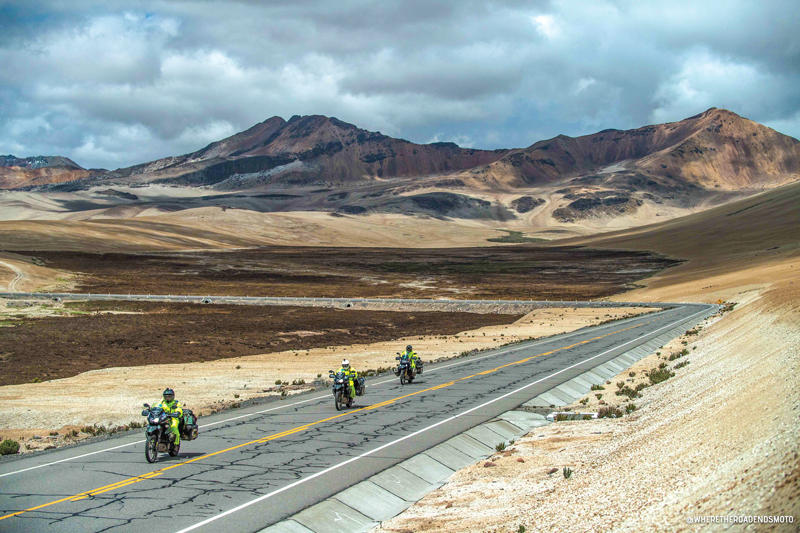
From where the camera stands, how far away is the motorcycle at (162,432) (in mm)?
16359

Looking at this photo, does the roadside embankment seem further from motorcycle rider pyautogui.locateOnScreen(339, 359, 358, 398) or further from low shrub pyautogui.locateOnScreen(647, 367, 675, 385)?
motorcycle rider pyautogui.locateOnScreen(339, 359, 358, 398)

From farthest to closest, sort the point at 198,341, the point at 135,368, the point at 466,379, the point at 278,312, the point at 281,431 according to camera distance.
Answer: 1. the point at 278,312
2. the point at 198,341
3. the point at 135,368
4. the point at 466,379
5. the point at 281,431

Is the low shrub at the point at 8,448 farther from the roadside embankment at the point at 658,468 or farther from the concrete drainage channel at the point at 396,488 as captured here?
the roadside embankment at the point at 658,468

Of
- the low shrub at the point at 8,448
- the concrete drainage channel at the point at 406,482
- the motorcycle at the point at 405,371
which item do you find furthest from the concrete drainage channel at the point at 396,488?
the low shrub at the point at 8,448

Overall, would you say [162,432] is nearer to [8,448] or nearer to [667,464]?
[8,448]

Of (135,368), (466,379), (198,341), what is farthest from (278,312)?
(466,379)

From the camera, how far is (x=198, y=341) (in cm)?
5194

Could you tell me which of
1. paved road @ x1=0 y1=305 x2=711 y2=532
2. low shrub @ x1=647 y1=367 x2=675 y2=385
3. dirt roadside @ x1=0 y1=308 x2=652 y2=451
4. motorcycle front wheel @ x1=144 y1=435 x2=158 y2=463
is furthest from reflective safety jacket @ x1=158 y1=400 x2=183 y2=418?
low shrub @ x1=647 y1=367 x2=675 y2=385

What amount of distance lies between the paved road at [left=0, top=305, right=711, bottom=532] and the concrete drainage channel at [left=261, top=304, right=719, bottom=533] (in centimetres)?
51

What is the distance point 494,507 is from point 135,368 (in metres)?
31.6

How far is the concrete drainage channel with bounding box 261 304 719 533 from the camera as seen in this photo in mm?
12195

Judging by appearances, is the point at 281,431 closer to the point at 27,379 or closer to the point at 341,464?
the point at 341,464

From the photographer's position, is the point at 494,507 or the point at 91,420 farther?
the point at 91,420

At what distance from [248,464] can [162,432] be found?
2.46m
